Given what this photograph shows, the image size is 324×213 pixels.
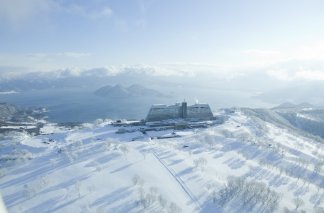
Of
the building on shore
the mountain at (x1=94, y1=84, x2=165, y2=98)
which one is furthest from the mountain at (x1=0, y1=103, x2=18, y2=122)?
the building on shore

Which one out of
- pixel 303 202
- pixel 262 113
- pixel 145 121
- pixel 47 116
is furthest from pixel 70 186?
pixel 47 116

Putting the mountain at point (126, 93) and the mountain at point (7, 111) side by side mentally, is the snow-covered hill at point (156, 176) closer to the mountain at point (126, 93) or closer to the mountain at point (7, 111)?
the mountain at point (7, 111)

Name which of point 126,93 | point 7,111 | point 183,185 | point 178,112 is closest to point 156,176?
point 183,185

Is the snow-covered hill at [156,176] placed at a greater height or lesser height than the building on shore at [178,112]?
lesser

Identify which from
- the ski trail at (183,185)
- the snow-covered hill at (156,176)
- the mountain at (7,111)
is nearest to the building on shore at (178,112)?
the snow-covered hill at (156,176)

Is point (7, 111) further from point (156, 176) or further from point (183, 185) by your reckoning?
point (183, 185)

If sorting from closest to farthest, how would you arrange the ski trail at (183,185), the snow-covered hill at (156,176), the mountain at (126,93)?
the snow-covered hill at (156,176) → the ski trail at (183,185) → the mountain at (126,93)

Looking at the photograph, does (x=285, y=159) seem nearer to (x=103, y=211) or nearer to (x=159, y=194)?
(x=159, y=194)

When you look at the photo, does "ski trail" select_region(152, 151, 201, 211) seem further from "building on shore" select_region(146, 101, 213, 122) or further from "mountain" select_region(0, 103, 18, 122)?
"mountain" select_region(0, 103, 18, 122)
